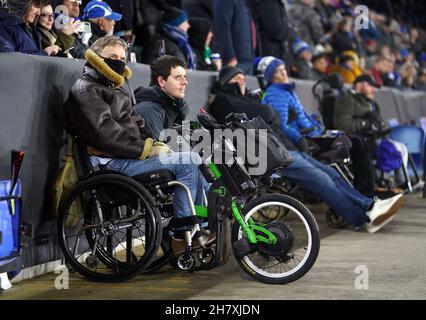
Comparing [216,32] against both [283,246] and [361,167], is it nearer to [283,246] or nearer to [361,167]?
[361,167]

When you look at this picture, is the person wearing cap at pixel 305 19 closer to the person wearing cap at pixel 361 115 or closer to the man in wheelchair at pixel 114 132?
the person wearing cap at pixel 361 115

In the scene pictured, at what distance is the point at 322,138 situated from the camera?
11656mm

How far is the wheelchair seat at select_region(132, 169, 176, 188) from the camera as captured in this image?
291 inches

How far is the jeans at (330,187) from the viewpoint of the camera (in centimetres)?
1035

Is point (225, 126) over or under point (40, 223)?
over

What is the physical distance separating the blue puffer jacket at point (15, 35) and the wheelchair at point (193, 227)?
822mm

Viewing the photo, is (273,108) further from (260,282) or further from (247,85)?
(260,282)

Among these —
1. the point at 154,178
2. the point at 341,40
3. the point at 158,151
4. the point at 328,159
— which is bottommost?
the point at 328,159

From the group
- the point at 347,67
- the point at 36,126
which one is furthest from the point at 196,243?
the point at 347,67

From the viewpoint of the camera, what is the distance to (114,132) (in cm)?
736

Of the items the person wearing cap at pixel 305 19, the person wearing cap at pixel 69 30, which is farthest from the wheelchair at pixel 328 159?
the person wearing cap at pixel 305 19

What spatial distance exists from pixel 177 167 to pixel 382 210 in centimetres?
334
